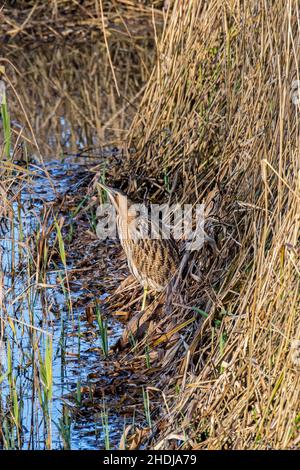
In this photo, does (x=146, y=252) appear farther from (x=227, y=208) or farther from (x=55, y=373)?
(x=55, y=373)

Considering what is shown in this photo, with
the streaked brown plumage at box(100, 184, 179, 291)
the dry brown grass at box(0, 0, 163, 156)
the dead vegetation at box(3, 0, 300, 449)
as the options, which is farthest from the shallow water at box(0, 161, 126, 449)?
the dry brown grass at box(0, 0, 163, 156)

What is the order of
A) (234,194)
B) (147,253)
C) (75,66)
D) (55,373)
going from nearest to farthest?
(55,373) < (147,253) < (234,194) < (75,66)

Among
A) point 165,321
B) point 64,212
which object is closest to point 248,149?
point 165,321

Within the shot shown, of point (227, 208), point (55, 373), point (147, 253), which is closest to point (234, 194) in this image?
point (227, 208)

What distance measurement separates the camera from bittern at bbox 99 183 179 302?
4391mm

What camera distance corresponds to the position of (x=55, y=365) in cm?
416

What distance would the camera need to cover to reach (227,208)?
14.9ft

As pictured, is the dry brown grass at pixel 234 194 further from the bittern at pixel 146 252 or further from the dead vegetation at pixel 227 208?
the bittern at pixel 146 252

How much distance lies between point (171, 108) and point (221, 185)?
88 centimetres

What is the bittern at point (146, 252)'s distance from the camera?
4.39 metres

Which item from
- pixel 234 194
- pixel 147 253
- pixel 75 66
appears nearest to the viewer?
pixel 147 253

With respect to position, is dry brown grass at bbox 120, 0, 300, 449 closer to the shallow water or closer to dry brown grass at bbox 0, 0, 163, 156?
the shallow water

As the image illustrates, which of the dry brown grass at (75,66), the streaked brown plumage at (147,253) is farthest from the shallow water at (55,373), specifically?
the dry brown grass at (75,66)
